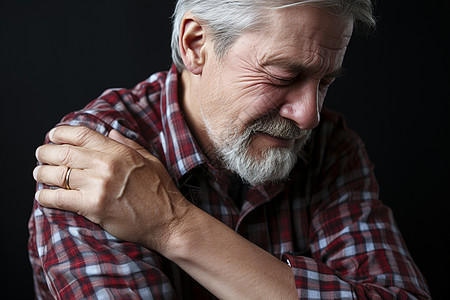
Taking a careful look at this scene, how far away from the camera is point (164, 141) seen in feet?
4.89

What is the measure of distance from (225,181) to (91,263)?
490mm

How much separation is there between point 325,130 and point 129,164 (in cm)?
72

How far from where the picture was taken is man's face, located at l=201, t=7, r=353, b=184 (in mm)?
1239

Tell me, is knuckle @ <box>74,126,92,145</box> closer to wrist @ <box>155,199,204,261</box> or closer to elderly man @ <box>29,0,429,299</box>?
elderly man @ <box>29,0,429,299</box>

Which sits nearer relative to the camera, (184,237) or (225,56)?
(184,237)

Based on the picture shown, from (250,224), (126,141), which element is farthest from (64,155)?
(250,224)

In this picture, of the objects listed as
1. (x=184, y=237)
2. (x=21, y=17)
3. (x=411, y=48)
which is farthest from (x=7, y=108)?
(x=411, y=48)

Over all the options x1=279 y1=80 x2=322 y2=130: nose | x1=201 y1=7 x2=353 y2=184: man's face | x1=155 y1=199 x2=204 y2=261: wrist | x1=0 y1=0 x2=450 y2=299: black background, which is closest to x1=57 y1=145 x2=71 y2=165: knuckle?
x1=155 y1=199 x2=204 y2=261: wrist

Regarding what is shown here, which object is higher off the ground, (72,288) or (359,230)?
(72,288)

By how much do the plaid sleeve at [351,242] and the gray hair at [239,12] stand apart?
449 millimetres

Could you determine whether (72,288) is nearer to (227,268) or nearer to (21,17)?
(227,268)

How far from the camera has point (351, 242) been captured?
4.83 feet

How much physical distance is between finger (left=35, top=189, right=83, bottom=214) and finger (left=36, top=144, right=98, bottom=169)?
0.21 feet

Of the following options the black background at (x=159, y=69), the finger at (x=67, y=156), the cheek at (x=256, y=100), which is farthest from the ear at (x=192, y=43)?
the black background at (x=159, y=69)
